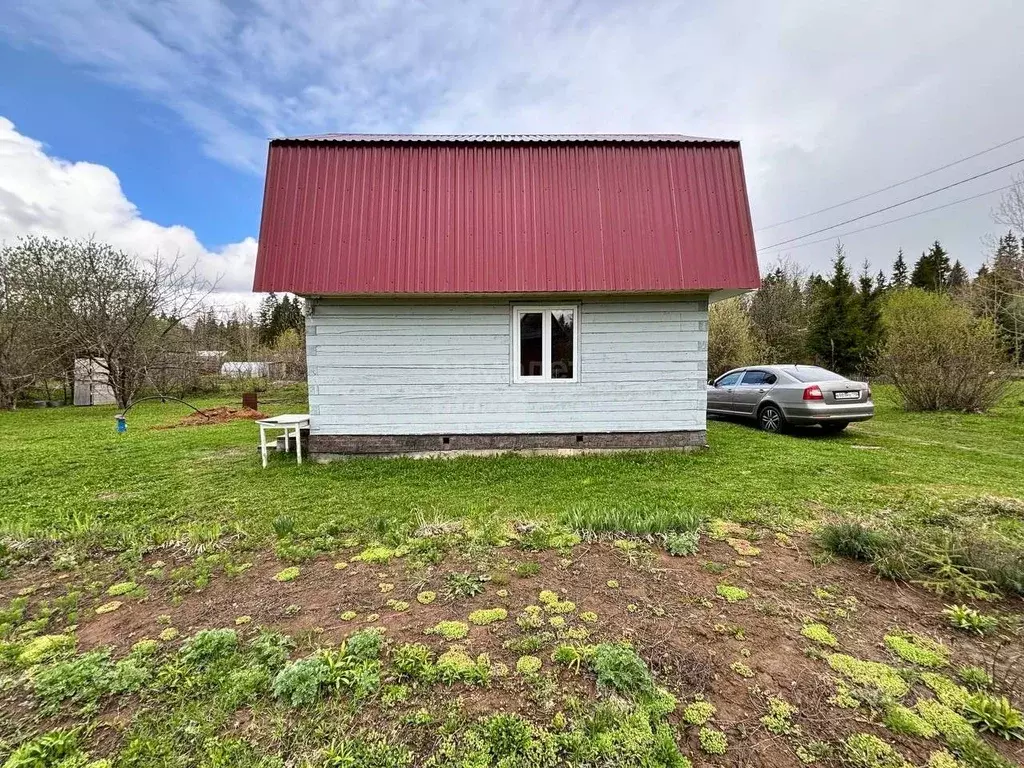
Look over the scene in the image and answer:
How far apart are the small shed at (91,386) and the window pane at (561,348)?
1748 cm

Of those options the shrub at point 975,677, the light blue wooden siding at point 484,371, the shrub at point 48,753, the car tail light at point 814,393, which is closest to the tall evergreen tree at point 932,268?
the car tail light at point 814,393

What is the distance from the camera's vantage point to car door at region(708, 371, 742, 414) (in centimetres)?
1041

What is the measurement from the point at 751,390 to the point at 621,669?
897cm

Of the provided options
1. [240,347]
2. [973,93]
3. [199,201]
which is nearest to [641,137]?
[973,93]

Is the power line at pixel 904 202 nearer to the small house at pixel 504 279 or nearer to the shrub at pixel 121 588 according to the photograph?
the small house at pixel 504 279

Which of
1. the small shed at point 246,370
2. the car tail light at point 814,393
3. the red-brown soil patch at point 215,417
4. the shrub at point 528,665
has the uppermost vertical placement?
the small shed at point 246,370

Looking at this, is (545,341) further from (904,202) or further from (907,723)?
(904,202)

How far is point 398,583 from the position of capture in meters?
3.13

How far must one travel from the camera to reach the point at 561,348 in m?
7.20

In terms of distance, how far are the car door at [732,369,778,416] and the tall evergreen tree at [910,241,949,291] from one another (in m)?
37.7

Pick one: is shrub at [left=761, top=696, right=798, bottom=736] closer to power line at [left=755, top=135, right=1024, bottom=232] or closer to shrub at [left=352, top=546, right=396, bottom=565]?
shrub at [left=352, top=546, right=396, bottom=565]

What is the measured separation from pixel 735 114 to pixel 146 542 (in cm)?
1613

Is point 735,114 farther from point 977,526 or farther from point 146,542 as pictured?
point 146,542

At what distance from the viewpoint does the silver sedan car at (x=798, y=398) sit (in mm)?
8422
